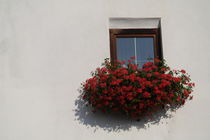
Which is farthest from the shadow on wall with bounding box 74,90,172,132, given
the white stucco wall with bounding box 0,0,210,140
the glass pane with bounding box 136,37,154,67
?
the glass pane with bounding box 136,37,154,67

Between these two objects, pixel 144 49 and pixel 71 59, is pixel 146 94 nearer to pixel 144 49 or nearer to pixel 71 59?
pixel 144 49

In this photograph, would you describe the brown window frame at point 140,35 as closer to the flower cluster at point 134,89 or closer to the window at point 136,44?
the window at point 136,44

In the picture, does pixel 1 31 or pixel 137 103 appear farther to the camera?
pixel 1 31

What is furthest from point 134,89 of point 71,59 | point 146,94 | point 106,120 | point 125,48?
point 71,59

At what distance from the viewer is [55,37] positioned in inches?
228

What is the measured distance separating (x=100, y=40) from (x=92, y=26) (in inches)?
10.2

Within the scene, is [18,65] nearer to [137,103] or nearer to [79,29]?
[79,29]

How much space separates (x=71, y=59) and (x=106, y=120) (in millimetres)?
1070

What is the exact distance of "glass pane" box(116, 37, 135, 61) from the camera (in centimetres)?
593

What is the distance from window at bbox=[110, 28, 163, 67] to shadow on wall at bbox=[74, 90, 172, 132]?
91cm

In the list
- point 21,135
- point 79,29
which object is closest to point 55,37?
point 79,29

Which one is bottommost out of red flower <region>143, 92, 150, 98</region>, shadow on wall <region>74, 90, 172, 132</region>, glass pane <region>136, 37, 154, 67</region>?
shadow on wall <region>74, 90, 172, 132</region>

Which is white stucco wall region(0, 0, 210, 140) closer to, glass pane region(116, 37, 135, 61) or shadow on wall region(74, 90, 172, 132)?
shadow on wall region(74, 90, 172, 132)

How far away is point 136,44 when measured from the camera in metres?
6.02
